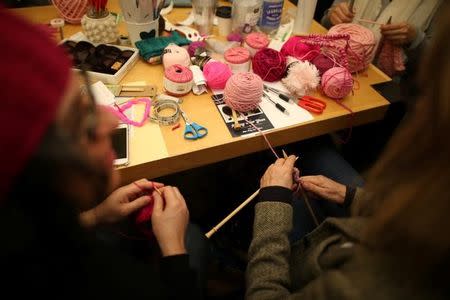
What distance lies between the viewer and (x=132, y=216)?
0.85 m

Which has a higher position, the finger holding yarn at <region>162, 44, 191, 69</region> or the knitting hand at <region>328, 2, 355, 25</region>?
the knitting hand at <region>328, 2, 355, 25</region>

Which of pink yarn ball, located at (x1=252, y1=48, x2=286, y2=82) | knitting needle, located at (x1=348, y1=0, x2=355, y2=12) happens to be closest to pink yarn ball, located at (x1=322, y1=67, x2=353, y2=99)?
pink yarn ball, located at (x1=252, y1=48, x2=286, y2=82)

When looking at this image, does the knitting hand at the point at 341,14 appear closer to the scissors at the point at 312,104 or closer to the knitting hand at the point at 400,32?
the knitting hand at the point at 400,32

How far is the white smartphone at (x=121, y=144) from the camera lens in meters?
0.78

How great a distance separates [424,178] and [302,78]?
669mm

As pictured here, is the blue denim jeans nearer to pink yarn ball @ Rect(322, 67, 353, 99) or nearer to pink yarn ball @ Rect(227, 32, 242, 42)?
pink yarn ball @ Rect(322, 67, 353, 99)

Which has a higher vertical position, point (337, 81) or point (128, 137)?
point (337, 81)

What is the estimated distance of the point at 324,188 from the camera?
2.96ft

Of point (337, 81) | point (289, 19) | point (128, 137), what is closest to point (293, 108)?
Result: point (337, 81)

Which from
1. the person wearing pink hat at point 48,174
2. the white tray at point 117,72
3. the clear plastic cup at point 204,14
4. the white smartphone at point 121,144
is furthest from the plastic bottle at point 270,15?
the person wearing pink hat at point 48,174

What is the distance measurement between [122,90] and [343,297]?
83 cm

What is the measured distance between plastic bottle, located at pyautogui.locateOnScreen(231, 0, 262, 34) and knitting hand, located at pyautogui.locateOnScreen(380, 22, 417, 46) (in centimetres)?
48

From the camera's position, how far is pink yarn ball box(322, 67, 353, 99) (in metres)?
0.97

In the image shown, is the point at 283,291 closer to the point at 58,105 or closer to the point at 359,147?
the point at 58,105
